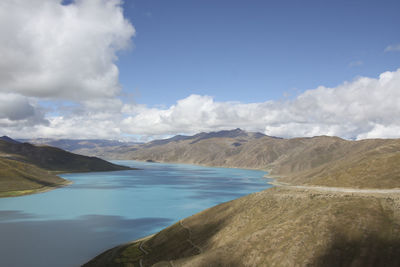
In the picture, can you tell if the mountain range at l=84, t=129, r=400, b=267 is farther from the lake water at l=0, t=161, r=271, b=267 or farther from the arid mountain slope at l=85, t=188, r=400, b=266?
the lake water at l=0, t=161, r=271, b=267

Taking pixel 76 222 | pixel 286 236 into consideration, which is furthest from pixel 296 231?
pixel 76 222

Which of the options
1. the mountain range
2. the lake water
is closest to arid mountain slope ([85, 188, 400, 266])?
the mountain range

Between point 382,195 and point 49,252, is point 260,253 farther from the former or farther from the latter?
point 49,252

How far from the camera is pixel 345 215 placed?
4678 cm

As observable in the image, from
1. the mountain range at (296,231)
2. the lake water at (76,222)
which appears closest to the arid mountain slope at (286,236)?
the mountain range at (296,231)

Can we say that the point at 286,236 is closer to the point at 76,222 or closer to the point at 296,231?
the point at 296,231

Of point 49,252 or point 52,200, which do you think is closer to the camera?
point 49,252

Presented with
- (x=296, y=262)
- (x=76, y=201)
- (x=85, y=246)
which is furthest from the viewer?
(x=76, y=201)

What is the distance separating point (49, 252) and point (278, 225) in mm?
52818

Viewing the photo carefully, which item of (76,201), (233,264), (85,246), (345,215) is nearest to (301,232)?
(345,215)

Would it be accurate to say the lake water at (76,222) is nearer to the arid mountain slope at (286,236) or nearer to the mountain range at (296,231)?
the mountain range at (296,231)

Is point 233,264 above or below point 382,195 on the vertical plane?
below

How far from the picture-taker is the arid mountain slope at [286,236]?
39.9 metres

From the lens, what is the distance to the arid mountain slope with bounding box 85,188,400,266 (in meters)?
39.9
